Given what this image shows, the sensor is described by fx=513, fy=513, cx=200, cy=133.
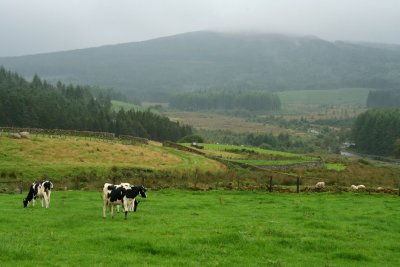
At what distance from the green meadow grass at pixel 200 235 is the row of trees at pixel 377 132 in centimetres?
13832

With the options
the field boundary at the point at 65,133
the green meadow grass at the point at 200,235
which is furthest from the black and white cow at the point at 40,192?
the field boundary at the point at 65,133

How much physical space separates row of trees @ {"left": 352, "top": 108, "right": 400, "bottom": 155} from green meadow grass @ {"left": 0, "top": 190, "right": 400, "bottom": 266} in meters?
138

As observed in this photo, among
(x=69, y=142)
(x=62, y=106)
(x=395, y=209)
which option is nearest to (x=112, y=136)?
(x=69, y=142)

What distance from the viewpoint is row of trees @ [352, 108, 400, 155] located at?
A: 168 metres

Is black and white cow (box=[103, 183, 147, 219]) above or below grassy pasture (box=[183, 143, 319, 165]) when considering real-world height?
above

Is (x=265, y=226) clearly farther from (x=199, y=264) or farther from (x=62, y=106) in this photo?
(x=62, y=106)

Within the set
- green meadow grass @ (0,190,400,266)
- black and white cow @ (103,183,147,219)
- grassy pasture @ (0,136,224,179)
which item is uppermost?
black and white cow @ (103,183,147,219)

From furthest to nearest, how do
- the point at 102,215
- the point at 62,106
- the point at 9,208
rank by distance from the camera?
the point at 62,106 → the point at 9,208 → the point at 102,215

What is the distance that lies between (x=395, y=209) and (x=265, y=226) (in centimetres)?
1405

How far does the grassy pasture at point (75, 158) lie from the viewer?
6419 centimetres

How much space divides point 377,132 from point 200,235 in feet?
529

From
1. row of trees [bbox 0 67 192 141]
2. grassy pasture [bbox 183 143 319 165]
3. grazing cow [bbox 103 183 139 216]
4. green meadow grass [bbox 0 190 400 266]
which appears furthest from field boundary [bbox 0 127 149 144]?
grazing cow [bbox 103 183 139 216]

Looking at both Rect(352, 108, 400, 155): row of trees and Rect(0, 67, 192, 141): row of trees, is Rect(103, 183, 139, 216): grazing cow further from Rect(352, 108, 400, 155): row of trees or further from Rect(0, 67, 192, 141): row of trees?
Rect(352, 108, 400, 155): row of trees

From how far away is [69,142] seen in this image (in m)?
85.0
